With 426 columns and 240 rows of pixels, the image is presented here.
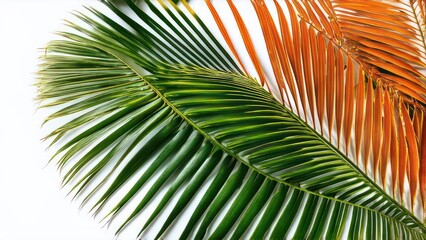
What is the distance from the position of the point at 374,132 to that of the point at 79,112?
690mm

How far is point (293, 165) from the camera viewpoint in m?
0.86

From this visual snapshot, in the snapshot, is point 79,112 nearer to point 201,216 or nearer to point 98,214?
point 98,214

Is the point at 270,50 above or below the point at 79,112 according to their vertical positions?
above

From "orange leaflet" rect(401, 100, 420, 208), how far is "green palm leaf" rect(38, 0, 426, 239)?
6cm

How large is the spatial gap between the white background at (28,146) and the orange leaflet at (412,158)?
683 mm

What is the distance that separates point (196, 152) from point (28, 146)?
1.33 ft

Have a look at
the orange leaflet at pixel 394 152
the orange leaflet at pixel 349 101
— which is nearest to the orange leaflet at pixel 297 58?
the orange leaflet at pixel 349 101

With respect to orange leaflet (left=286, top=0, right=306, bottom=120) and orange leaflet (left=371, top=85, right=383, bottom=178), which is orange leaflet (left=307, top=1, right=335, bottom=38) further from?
orange leaflet (left=371, top=85, right=383, bottom=178)

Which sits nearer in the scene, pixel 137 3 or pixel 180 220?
pixel 180 220

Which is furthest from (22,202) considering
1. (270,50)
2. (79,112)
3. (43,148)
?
(270,50)

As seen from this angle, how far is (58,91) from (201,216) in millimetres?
420

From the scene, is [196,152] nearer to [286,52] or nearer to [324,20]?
[286,52]

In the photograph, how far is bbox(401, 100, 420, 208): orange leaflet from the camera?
891 millimetres

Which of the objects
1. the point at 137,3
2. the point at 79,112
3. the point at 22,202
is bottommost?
the point at 22,202
